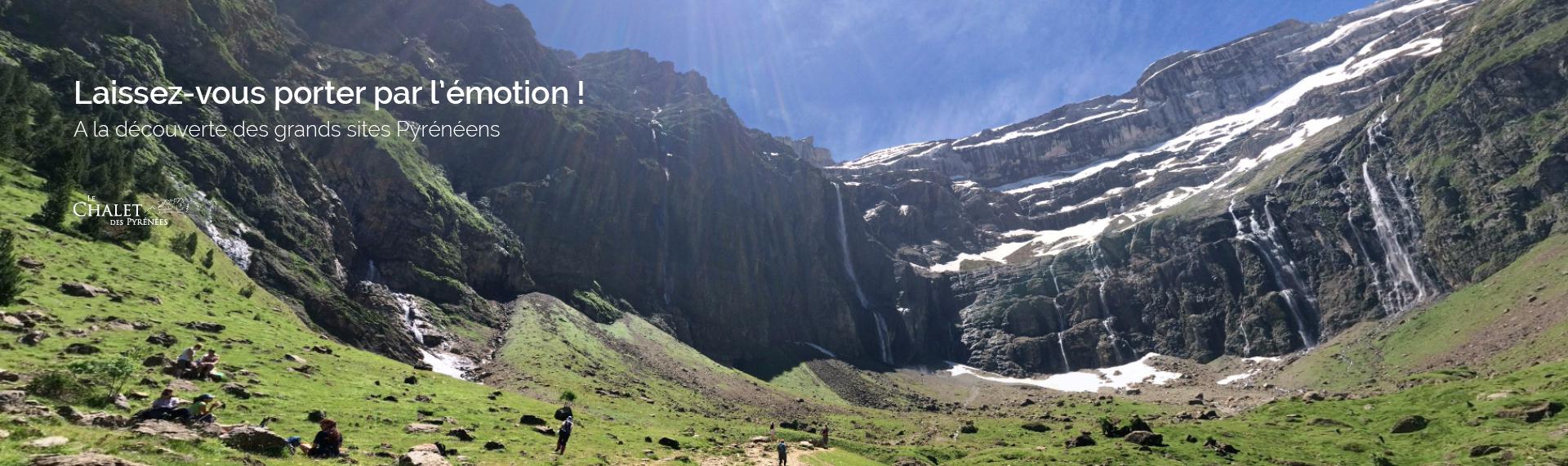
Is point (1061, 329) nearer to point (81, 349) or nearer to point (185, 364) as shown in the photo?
point (185, 364)

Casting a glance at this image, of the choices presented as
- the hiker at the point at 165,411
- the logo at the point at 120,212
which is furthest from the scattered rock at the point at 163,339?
the logo at the point at 120,212

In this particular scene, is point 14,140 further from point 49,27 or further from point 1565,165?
point 1565,165

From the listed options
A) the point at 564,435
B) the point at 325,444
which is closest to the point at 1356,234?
the point at 564,435

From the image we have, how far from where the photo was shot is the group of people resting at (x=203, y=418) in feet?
81.3

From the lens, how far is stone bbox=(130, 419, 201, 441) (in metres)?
22.0

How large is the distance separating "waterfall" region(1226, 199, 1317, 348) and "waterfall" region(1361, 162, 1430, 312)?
14864mm

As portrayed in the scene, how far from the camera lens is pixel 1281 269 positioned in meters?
172

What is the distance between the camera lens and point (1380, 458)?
4969 centimetres

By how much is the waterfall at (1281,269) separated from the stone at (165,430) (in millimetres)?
187793

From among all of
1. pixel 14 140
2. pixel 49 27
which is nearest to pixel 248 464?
pixel 14 140

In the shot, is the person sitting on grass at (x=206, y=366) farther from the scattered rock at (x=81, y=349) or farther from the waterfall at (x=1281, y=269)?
the waterfall at (x=1281, y=269)

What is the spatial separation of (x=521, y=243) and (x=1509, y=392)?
163 meters

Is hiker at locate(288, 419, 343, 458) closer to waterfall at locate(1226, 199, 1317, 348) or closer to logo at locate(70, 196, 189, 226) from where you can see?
logo at locate(70, 196, 189, 226)

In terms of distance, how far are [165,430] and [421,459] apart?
8.30m
